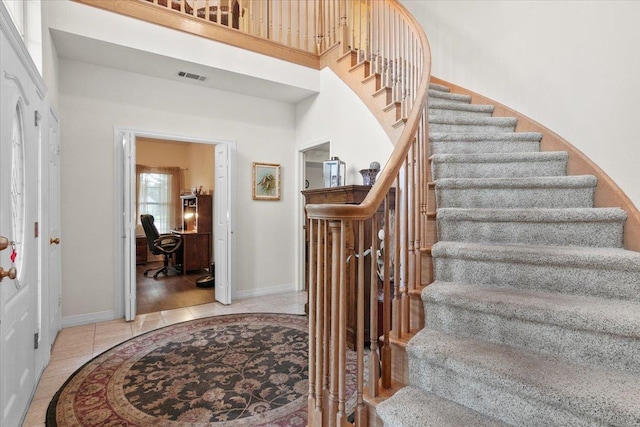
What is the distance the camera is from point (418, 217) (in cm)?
187

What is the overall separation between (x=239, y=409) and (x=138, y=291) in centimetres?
358

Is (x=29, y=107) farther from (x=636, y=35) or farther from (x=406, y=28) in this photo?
(x=636, y=35)

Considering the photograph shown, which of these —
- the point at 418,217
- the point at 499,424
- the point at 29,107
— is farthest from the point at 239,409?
the point at 29,107

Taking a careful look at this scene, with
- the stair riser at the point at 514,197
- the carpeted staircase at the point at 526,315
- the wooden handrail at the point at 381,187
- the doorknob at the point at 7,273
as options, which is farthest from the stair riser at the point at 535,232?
the doorknob at the point at 7,273

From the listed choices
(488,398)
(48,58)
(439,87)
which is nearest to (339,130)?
(439,87)

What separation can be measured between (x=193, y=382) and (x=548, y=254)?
7.75ft

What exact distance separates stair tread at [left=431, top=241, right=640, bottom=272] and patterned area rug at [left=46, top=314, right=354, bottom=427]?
134 cm

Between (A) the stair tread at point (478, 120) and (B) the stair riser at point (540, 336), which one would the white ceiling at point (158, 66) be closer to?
(A) the stair tread at point (478, 120)

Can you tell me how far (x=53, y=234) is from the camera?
2.89m

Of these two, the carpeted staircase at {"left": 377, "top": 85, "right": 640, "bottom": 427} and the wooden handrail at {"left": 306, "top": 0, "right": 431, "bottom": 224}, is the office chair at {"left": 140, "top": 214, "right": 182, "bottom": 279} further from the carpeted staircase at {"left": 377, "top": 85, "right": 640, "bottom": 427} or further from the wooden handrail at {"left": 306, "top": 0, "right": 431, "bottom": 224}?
the wooden handrail at {"left": 306, "top": 0, "right": 431, "bottom": 224}

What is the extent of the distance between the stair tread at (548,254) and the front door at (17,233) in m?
2.12

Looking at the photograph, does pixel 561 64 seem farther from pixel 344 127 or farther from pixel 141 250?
pixel 141 250

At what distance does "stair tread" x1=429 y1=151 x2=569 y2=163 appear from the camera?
2.44 m

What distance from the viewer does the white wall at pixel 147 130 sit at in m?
3.44
